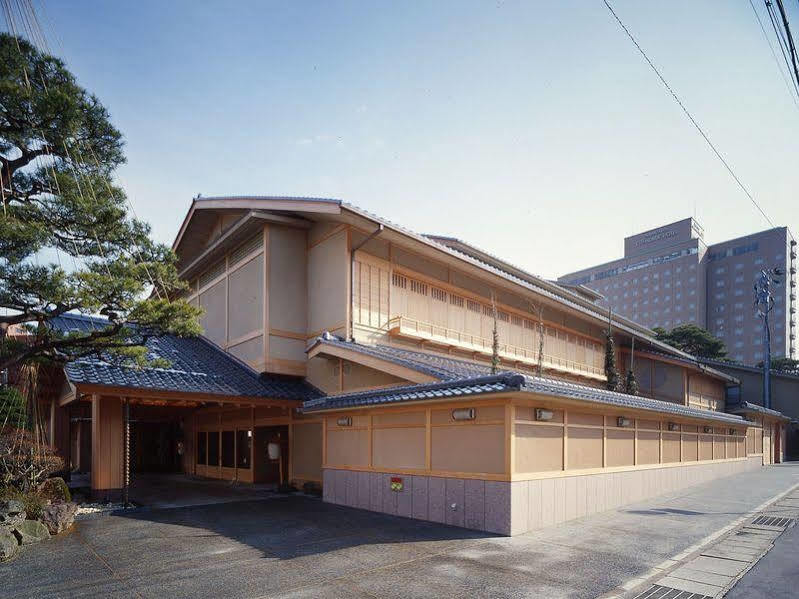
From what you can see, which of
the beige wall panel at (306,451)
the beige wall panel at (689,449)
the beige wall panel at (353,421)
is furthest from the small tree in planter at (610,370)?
the beige wall panel at (353,421)

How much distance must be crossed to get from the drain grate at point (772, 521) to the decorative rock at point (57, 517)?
14007mm

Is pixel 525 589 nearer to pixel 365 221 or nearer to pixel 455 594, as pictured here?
pixel 455 594

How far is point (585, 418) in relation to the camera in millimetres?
12094

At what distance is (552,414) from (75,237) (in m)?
10.3

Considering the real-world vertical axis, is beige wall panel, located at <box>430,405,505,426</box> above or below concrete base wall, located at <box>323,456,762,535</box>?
above

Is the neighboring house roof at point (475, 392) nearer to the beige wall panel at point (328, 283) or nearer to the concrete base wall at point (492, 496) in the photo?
the concrete base wall at point (492, 496)

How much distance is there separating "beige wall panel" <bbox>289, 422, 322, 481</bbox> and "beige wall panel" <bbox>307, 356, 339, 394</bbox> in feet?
3.65

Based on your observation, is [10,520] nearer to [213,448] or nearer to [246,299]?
[246,299]

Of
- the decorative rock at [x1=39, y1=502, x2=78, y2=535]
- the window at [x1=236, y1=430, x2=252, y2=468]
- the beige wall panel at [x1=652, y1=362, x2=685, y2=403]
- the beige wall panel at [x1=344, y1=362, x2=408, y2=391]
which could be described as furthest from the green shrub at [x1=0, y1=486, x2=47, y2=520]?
the beige wall panel at [x1=652, y1=362, x2=685, y2=403]

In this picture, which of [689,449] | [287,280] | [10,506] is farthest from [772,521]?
[10,506]

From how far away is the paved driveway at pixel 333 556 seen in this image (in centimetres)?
700

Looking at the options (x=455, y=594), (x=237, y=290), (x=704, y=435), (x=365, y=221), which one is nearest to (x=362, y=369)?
(x=365, y=221)

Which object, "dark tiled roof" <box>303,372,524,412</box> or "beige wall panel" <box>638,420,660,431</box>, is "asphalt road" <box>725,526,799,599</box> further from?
"beige wall panel" <box>638,420,660,431</box>

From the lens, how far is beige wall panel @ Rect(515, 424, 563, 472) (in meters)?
10.1
